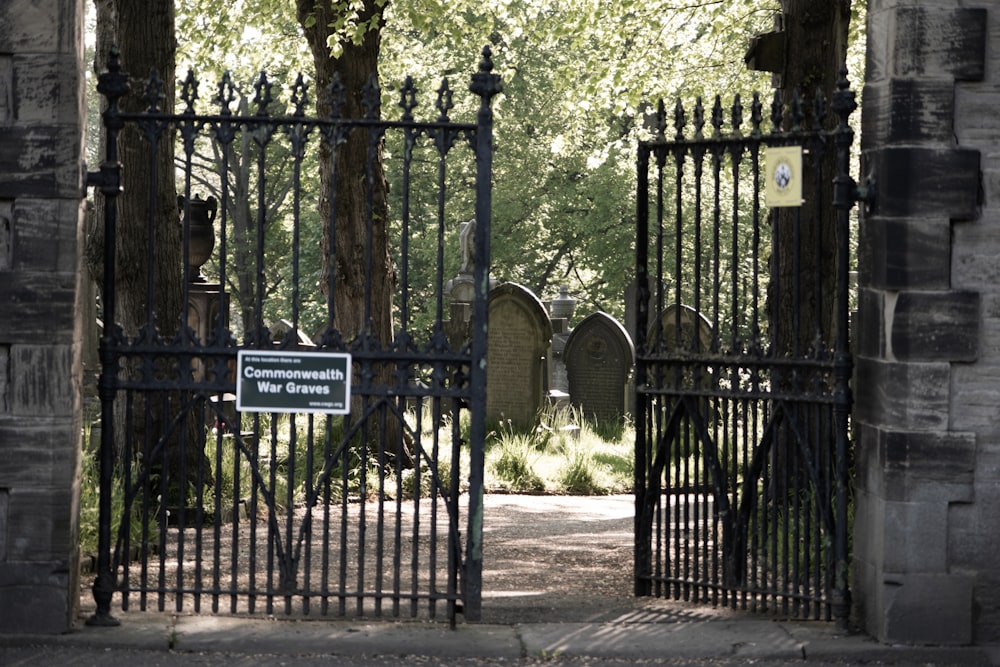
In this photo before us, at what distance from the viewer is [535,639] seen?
672 cm

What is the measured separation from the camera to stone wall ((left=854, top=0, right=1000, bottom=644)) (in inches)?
254

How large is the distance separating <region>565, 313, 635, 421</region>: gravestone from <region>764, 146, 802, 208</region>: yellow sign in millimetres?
11598

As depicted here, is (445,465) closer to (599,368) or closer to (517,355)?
(517,355)

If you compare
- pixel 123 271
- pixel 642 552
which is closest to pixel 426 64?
pixel 123 271

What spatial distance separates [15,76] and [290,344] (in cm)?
179

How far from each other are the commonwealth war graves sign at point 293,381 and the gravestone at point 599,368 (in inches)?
474

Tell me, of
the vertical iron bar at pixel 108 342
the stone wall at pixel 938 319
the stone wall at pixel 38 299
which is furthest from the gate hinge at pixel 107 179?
the stone wall at pixel 938 319

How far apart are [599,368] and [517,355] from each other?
2077mm

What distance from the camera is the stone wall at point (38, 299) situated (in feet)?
21.2

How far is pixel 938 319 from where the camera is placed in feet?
21.3

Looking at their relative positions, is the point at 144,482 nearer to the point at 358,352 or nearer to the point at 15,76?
the point at 358,352

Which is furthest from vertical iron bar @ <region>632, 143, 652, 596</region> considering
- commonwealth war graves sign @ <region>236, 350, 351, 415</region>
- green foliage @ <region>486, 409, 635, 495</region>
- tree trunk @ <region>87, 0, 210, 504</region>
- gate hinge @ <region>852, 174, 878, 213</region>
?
green foliage @ <region>486, 409, 635, 495</region>

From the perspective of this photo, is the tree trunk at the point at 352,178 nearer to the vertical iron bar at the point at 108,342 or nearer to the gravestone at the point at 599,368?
the gravestone at the point at 599,368

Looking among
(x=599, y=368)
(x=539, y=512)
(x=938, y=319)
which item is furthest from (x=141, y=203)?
(x=599, y=368)
